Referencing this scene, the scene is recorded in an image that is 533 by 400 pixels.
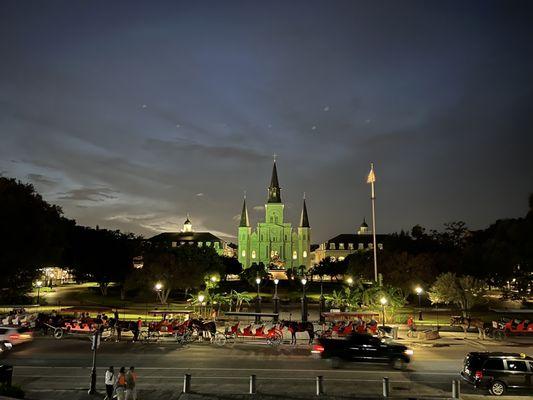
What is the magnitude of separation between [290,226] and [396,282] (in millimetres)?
117454

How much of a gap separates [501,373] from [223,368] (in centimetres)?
1130

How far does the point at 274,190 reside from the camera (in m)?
179

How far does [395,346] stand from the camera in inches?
855

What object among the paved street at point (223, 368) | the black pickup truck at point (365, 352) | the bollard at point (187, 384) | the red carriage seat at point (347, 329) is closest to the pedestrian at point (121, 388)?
the paved street at point (223, 368)

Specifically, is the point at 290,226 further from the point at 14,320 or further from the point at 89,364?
the point at 89,364

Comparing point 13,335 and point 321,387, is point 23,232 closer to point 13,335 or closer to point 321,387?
point 13,335

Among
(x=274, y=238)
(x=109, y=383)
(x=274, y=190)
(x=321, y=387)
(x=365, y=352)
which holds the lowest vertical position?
(x=321, y=387)

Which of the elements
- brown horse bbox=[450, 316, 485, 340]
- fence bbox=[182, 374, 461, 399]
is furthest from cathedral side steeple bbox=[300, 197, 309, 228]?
fence bbox=[182, 374, 461, 399]

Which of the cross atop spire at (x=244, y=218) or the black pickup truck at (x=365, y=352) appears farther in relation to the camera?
the cross atop spire at (x=244, y=218)

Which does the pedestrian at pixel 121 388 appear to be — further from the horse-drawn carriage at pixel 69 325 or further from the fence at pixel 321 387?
the horse-drawn carriage at pixel 69 325

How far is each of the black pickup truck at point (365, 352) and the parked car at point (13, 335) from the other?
1779cm

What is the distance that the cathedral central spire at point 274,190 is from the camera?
7028 inches

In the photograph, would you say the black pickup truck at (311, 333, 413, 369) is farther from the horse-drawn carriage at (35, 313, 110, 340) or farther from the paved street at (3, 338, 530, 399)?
the horse-drawn carriage at (35, 313, 110, 340)

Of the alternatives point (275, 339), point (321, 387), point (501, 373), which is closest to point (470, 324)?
point (275, 339)
